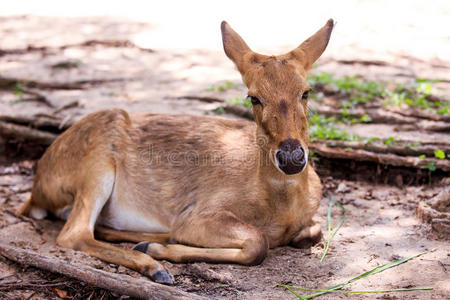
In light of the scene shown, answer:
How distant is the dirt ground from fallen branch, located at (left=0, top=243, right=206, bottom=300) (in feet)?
0.27

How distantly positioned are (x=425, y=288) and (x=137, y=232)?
9.58 feet

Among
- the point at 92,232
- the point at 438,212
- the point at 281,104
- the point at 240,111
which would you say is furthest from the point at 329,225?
the point at 240,111

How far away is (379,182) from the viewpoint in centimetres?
650

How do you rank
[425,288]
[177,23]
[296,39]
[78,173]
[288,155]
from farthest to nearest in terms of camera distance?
[177,23] < [296,39] < [78,173] < [288,155] < [425,288]

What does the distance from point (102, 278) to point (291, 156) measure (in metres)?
1.63

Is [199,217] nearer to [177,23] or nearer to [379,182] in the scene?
A: [379,182]

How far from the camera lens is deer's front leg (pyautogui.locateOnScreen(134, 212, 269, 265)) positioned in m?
4.78

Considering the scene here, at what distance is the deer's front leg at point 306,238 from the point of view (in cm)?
518

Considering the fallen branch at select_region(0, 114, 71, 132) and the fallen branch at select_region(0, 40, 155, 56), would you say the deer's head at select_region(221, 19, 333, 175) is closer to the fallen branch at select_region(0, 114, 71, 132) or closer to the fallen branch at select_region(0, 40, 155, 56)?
the fallen branch at select_region(0, 114, 71, 132)

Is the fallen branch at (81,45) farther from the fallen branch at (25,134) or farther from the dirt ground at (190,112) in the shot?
the fallen branch at (25,134)

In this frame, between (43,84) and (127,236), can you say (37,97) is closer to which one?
(43,84)

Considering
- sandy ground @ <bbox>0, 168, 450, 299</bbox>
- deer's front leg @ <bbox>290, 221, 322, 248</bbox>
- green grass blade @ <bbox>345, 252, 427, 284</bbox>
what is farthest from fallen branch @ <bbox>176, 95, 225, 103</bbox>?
green grass blade @ <bbox>345, 252, 427, 284</bbox>

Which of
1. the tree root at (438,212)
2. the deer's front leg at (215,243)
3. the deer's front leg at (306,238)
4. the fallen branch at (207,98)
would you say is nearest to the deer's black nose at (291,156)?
the deer's front leg at (215,243)

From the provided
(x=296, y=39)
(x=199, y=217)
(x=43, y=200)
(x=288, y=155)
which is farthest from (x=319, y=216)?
(x=296, y=39)
